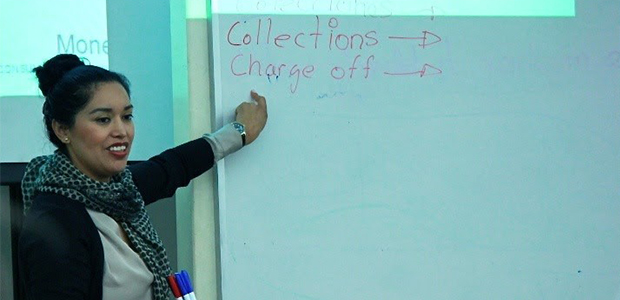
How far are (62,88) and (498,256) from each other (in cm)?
126

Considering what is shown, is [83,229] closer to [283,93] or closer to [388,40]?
[283,93]

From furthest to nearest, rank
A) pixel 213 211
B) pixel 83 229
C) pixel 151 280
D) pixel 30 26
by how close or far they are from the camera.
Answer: pixel 30 26, pixel 213 211, pixel 151 280, pixel 83 229

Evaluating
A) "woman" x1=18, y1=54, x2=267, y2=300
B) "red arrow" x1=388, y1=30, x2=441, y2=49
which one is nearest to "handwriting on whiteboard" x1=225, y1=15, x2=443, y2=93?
"red arrow" x1=388, y1=30, x2=441, y2=49

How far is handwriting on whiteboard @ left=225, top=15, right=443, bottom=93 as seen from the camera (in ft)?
7.95

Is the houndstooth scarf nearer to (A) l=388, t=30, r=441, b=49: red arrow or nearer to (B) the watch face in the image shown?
(B) the watch face

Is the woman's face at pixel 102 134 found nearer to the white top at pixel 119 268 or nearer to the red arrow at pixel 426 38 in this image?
the white top at pixel 119 268

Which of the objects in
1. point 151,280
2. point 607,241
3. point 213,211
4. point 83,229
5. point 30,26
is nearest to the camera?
point 83,229

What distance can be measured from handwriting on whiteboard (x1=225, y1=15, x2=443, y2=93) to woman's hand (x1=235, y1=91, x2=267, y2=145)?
0.23ft

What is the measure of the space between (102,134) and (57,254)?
0.93ft

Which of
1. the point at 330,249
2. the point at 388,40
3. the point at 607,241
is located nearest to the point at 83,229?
the point at 330,249

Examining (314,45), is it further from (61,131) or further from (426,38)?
(61,131)

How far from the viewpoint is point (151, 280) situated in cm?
201

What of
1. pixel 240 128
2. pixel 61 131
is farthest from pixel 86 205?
pixel 240 128

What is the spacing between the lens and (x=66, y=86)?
76.6 inches
